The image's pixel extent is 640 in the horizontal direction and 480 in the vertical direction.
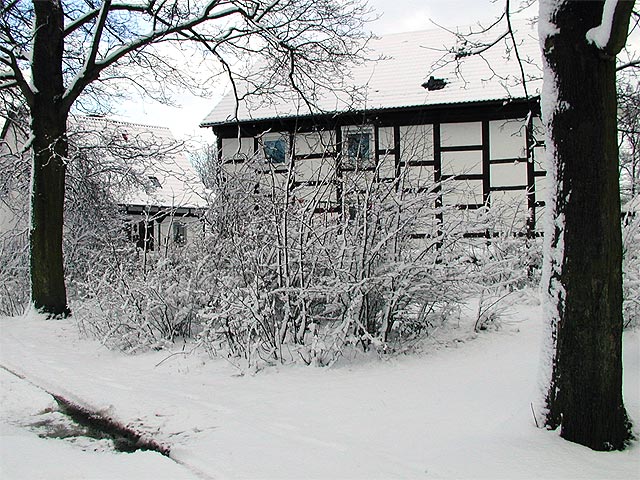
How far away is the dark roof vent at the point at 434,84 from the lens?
16188mm

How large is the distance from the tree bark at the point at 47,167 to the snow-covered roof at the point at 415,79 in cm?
475

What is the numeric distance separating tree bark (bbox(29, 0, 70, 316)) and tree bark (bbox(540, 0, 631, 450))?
27.9ft

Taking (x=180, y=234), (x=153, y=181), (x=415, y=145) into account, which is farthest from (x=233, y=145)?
(x=415, y=145)

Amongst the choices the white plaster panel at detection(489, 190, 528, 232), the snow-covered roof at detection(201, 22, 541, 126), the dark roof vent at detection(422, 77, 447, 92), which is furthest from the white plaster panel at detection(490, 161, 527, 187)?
the white plaster panel at detection(489, 190, 528, 232)

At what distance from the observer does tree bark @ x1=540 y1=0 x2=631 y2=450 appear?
11.7 feet

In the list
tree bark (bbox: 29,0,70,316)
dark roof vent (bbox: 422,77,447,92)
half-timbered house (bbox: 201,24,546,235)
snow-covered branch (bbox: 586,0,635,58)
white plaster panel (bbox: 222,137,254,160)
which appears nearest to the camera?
snow-covered branch (bbox: 586,0,635,58)

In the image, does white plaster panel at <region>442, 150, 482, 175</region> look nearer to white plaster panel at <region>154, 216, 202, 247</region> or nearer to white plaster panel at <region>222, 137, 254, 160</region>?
white plaster panel at <region>222, 137, 254, 160</region>

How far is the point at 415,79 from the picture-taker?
16828 millimetres

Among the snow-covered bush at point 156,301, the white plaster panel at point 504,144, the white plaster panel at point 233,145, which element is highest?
the white plaster panel at point 233,145

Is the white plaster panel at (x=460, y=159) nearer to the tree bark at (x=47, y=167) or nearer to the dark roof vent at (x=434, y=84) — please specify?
the dark roof vent at (x=434, y=84)

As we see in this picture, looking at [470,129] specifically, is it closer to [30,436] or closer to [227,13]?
[227,13]

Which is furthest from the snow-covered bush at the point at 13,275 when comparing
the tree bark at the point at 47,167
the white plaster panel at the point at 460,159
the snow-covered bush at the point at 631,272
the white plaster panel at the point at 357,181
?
the snow-covered bush at the point at 631,272

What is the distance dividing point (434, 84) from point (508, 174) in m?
3.19

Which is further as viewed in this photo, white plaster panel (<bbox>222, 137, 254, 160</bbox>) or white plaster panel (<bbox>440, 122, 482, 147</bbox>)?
white plaster panel (<bbox>222, 137, 254, 160</bbox>)
